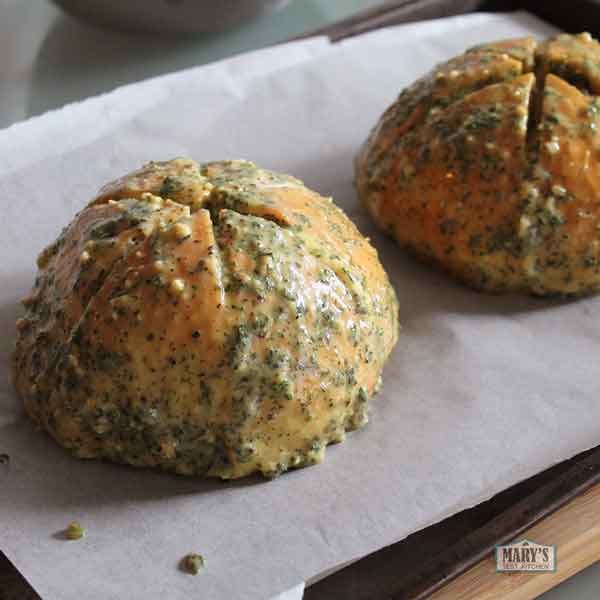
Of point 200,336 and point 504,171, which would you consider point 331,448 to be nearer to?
point 200,336

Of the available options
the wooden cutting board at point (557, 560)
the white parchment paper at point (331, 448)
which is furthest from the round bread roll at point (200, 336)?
the wooden cutting board at point (557, 560)

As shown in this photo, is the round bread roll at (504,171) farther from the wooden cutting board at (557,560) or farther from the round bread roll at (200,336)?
the wooden cutting board at (557,560)

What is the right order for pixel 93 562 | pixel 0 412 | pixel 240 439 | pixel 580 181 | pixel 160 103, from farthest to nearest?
1. pixel 160 103
2. pixel 580 181
3. pixel 0 412
4. pixel 240 439
5. pixel 93 562

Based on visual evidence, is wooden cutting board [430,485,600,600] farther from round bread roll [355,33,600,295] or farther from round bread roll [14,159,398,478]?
round bread roll [355,33,600,295]

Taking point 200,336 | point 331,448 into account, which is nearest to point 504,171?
point 331,448

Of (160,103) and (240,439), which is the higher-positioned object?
(160,103)

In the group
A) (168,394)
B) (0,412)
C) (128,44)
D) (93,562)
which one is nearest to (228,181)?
(168,394)

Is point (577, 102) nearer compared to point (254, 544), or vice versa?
point (254, 544)

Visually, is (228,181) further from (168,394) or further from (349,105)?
(349,105)
